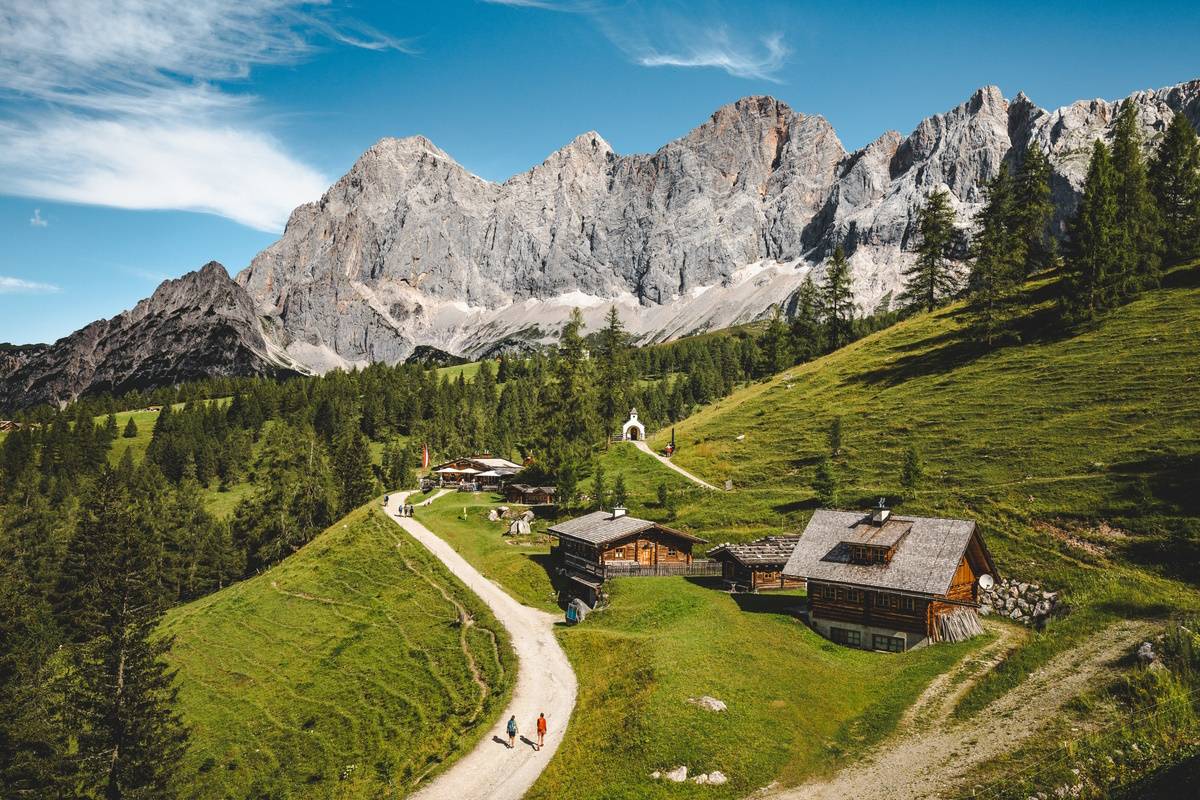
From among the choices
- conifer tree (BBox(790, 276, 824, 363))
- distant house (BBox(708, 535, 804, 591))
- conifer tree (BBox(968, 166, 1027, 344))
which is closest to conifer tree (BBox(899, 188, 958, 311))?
conifer tree (BBox(968, 166, 1027, 344))

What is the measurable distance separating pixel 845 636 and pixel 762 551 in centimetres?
998

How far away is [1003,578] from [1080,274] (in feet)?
168

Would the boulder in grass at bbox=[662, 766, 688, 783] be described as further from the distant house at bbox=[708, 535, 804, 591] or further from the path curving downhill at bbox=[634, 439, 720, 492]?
the path curving downhill at bbox=[634, 439, 720, 492]

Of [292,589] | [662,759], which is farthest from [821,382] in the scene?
[662,759]

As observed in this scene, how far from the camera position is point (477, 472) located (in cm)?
10731

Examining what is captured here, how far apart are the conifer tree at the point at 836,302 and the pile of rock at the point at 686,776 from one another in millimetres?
89210

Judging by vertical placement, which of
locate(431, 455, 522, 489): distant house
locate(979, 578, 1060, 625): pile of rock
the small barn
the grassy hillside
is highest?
the small barn

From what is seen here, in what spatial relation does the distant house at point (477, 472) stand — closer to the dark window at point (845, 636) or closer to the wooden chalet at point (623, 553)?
the wooden chalet at point (623, 553)

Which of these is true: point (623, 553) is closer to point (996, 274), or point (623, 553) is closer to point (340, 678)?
point (340, 678)

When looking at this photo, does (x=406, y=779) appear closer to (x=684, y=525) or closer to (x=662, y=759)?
(x=662, y=759)

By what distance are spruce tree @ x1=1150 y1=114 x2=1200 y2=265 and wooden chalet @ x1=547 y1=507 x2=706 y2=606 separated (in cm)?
7328

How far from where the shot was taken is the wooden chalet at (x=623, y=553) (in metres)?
52.8

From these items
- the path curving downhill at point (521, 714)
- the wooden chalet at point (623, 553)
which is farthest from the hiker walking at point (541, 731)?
the wooden chalet at point (623, 553)

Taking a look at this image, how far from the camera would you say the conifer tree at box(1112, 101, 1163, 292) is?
76.5m
